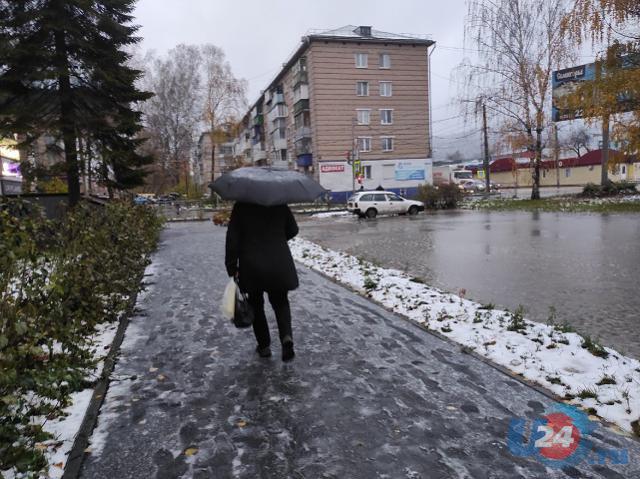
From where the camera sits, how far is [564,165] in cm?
7581

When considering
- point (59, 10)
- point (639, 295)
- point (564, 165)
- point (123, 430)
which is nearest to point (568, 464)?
point (123, 430)

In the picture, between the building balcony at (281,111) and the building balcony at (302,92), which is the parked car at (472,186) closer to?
the building balcony at (281,111)

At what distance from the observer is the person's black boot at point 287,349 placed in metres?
4.49

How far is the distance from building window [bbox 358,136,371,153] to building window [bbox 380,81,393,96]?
455 cm

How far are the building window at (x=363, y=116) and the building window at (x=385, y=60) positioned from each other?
14.7 feet

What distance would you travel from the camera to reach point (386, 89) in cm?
4559

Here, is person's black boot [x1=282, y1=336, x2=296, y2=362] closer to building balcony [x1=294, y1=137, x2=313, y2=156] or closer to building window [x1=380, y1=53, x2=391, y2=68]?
building balcony [x1=294, y1=137, x2=313, y2=156]

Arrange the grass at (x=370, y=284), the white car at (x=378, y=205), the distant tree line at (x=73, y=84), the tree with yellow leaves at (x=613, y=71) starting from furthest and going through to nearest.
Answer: the white car at (x=378, y=205) → the tree with yellow leaves at (x=613, y=71) → the distant tree line at (x=73, y=84) → the grass at (x=370, y=284)

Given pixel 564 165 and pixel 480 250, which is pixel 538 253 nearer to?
pixel 480 250

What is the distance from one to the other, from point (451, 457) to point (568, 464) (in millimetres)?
655

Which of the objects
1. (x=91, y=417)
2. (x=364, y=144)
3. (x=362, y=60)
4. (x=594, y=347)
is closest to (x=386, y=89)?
(x=362, y=60)

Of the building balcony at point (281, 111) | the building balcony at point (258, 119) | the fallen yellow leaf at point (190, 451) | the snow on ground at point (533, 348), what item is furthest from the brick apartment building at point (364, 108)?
the fallen yellow leaf at point (190, 451)

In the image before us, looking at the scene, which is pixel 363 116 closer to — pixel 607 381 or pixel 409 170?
pixel 409 170

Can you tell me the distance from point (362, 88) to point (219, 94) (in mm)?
13941
